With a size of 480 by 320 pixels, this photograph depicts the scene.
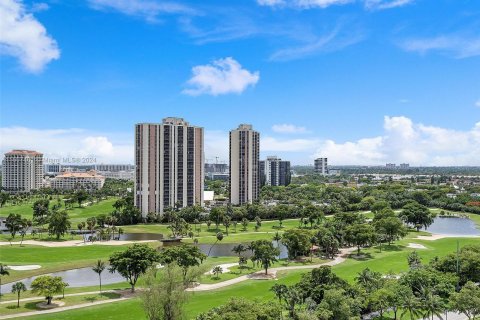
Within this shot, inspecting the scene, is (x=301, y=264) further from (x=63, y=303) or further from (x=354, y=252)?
(x=63, y=303)

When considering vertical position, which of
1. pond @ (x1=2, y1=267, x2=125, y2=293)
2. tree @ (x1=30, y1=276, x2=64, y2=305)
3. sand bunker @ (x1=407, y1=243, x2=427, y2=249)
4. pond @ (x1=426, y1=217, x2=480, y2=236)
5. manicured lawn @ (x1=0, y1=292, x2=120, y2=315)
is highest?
tree @ (x1=30, y1=276, x2=64, y2=305)

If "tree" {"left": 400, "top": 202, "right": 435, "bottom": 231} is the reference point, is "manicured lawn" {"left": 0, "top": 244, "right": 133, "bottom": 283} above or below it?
below

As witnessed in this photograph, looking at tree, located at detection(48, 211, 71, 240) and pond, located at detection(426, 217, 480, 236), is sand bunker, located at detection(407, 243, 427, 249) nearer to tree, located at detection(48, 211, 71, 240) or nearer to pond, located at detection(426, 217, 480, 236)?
pond, located at detection(426, 217, 480, 236)

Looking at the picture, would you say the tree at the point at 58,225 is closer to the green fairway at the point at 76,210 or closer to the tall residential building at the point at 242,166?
the green fairway at the point at 76,210

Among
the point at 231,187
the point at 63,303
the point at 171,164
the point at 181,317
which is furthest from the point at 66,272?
the point at 231,187

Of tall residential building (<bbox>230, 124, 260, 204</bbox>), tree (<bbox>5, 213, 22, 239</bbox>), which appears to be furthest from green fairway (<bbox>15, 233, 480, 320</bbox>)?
tall residential building (<bbox>230, 124, 260, 204</bbox>)

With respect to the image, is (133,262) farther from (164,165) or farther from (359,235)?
(164,165)
